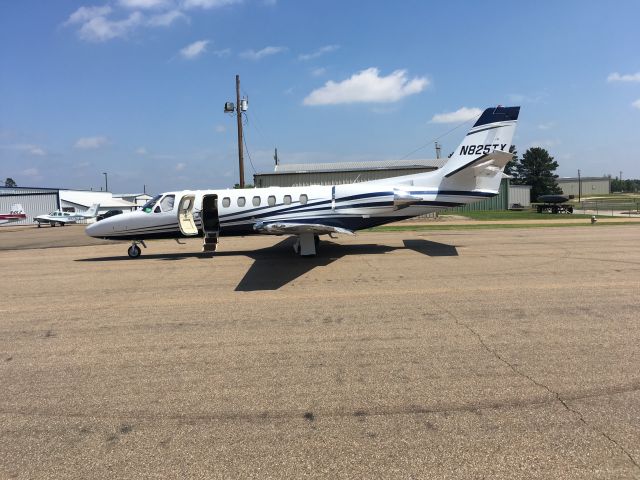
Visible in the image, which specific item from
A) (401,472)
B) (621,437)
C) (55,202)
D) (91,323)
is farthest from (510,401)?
(55,202)

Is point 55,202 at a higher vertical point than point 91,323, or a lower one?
higher

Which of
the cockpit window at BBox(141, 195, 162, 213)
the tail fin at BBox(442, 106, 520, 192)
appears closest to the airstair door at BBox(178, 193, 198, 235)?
the cockpit window at BBox(141, 195, 162, 213)

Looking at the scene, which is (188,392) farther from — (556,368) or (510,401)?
(556,368)

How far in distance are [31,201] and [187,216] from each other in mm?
69193

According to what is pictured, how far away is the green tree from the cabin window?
333ft

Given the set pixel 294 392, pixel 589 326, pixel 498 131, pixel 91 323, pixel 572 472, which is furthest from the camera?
pixel 498 131

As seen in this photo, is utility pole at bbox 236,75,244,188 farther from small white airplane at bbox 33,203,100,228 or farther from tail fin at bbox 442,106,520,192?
small white airplane at bbox 33,203,100,228

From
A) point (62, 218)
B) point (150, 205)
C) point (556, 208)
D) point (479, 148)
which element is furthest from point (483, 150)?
point (62, 218)

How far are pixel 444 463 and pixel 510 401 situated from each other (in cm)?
125

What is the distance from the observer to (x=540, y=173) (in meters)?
103

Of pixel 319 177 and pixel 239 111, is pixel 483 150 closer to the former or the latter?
pixel 239 111

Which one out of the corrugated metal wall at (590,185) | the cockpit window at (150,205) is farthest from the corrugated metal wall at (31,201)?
the corrugated metal wall at (590,185)

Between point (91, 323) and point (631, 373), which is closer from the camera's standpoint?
point (631, 373)

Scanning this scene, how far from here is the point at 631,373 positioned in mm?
4543
